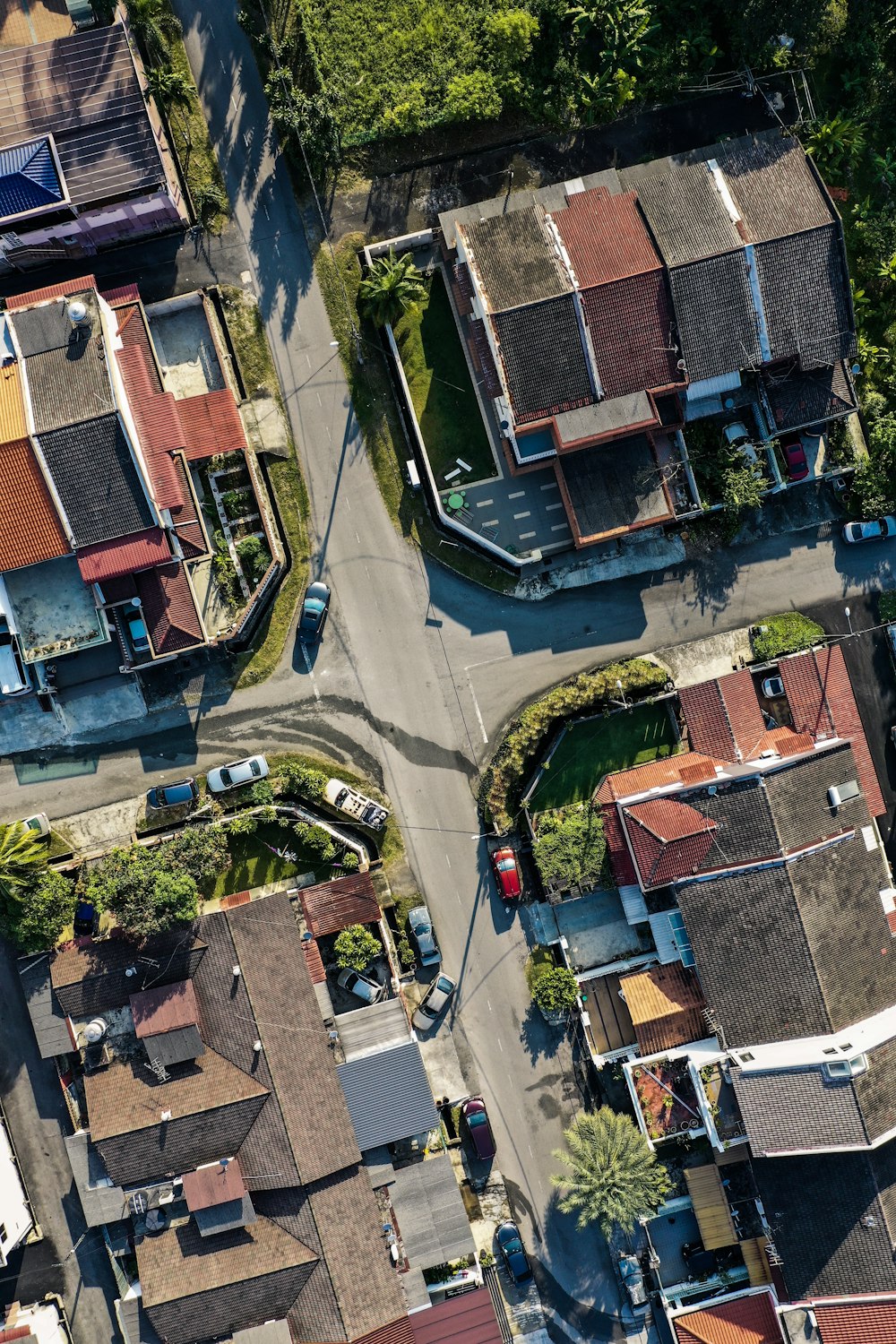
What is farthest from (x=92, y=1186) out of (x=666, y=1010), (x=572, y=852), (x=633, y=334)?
(x=633, y=334)

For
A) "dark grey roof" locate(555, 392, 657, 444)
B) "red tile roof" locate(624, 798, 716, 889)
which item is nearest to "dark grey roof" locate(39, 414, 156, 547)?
"dark grey roof" locate(555, 392, 657, 444)

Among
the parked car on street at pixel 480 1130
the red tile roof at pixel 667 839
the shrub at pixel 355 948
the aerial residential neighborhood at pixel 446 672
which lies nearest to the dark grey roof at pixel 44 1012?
the aerial residential neighborhood at pixel 446 672

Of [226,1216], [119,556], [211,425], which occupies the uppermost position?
[211,425]

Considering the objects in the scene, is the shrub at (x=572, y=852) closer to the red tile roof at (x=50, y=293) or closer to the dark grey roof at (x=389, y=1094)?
the dark grey roof at (x=389, y=1094)

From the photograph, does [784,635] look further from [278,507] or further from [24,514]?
[24,514]

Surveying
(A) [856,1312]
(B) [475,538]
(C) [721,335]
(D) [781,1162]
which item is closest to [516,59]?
(C) [721,335]

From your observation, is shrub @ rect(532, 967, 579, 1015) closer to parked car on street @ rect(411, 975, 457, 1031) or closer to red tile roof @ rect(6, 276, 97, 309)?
parked car on street @ rect(411, 975, 457, 1031)

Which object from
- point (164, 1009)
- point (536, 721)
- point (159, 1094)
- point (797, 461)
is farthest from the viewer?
point (797, 461)
